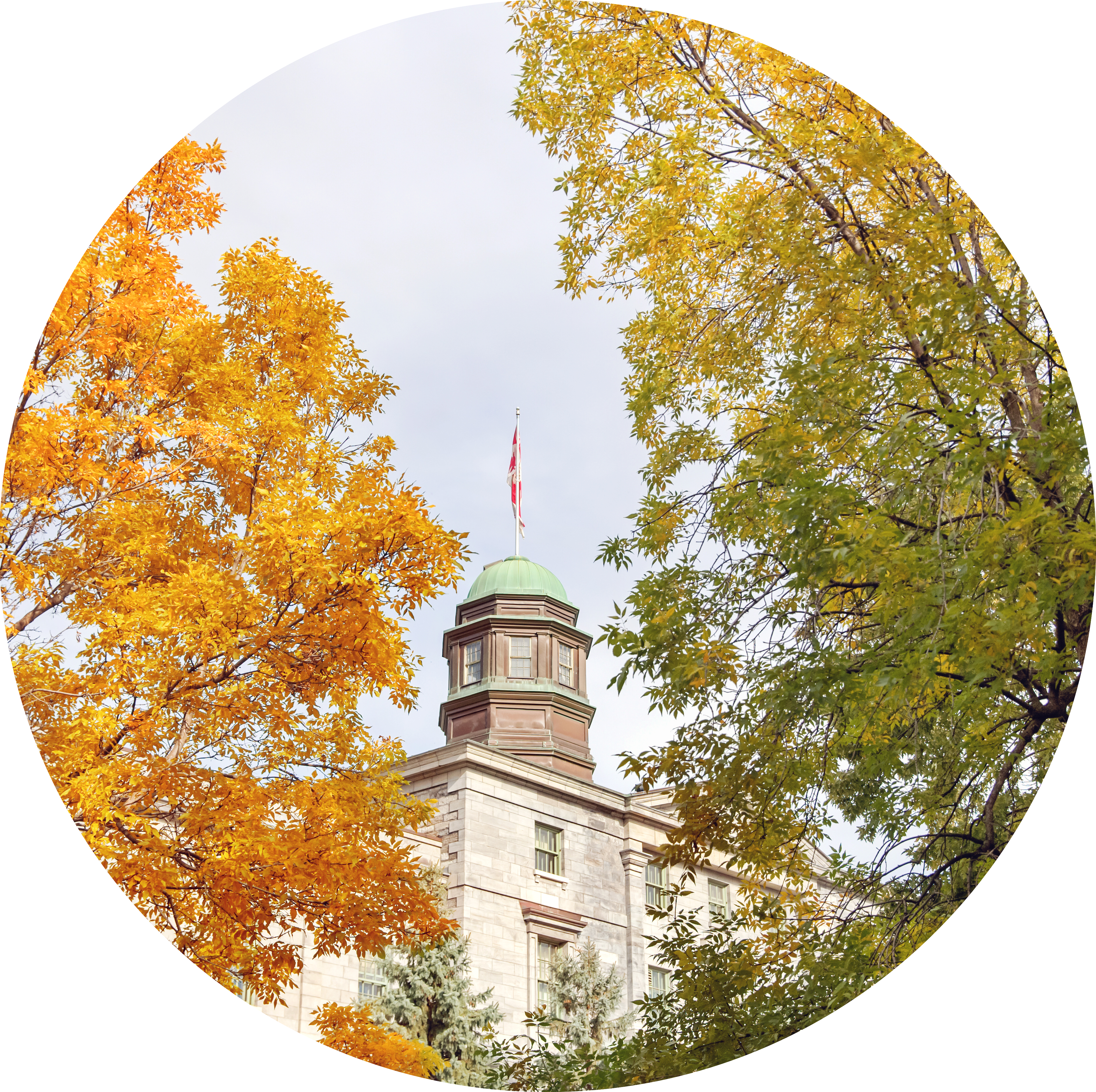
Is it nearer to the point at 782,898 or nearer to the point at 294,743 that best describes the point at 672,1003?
the point at 782,898

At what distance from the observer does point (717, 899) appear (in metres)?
4.83

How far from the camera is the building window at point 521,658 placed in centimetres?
544

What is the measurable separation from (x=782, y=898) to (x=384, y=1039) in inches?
83.1

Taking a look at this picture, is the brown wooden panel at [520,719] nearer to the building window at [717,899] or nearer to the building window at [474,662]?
the building window at [474,662]

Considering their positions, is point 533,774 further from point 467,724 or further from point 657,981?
point 657,981

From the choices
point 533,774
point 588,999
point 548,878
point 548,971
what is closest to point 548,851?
point 548,878

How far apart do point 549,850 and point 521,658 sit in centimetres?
106

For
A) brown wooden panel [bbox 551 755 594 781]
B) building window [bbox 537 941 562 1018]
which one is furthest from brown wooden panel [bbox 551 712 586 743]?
building window [bbox 537 941 562 1018]

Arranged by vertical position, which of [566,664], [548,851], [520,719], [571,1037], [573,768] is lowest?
[571,1037]

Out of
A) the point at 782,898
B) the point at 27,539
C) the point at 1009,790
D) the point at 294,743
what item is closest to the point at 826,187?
the point at 1009,790

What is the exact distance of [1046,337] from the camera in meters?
4.63

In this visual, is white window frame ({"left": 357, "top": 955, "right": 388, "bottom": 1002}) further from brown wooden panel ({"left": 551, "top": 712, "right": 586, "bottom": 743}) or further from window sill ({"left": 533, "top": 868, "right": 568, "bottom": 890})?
brown wooden panel ({"left": 551, "top": 712, "right": 586, "bottom": 743})

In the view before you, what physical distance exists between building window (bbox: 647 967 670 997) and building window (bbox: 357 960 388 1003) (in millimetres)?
1446

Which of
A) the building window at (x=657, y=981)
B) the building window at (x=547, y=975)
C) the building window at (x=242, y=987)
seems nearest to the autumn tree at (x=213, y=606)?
the building window at (x=242, y=987)
